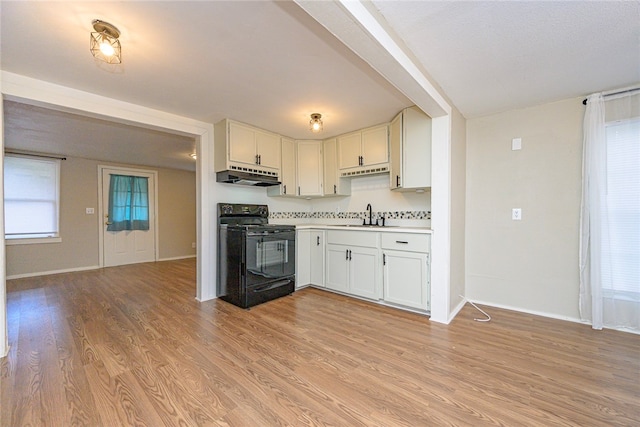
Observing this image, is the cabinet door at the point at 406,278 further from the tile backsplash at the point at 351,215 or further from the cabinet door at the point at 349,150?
the cabinet door at the point at 349,150

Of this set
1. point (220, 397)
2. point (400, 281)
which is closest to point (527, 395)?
point (400, 281)

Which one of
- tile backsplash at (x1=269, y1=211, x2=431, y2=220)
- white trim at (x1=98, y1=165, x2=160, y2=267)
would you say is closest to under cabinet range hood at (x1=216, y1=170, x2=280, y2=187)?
tile backsplash at (x1=269, y1=211, x2=431, y2=220)

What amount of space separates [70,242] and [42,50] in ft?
14.9

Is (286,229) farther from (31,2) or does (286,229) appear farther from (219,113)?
(31,2)

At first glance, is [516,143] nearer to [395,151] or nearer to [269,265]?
[395,151]

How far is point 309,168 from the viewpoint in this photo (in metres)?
4.04

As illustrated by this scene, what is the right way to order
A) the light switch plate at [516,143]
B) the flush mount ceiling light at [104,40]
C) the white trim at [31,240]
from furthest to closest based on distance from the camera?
the white trim at [31,240], the light switch plate at [516,143], the flush mount ceiling light at [104,40]

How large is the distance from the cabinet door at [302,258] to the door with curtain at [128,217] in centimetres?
423

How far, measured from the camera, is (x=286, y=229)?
11.3ft

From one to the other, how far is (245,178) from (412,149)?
2.00 metres

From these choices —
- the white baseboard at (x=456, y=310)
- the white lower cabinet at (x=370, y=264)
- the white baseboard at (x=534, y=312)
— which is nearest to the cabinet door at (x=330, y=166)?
the white lower cabinet at (x=370, y=264)

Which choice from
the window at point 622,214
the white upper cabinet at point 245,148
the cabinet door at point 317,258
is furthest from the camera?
the cabinet door at point 317,258

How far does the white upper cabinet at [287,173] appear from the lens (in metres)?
3.86

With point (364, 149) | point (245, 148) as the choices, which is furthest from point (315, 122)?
point (245, 148)
